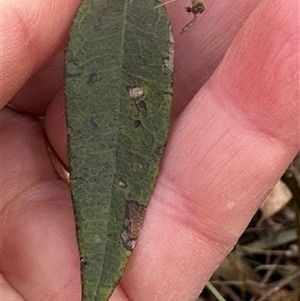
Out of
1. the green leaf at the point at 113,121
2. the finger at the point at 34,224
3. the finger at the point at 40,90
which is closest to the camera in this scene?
the green leaf at the point at 113,121

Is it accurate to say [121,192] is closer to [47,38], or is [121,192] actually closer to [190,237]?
[190,237]

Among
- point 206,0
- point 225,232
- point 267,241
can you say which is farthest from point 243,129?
point 267,241

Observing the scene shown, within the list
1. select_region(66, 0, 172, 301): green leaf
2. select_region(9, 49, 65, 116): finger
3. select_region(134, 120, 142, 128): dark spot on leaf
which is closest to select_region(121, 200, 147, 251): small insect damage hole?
select_region(66, 0, 172, 301): green leaf

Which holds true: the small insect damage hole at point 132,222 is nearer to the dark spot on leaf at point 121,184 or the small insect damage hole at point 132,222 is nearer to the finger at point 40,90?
the dark spot on leaf at point 121,184

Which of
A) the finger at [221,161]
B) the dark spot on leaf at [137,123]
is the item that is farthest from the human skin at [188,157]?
the dark spot on leaf at [137,123]

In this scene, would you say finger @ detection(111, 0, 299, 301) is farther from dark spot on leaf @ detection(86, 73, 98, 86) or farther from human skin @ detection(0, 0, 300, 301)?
dark spot on leaf @ detection(86, 73, 98, 86)

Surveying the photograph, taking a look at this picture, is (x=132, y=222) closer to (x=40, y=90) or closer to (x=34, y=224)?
(x=34, y=224)
